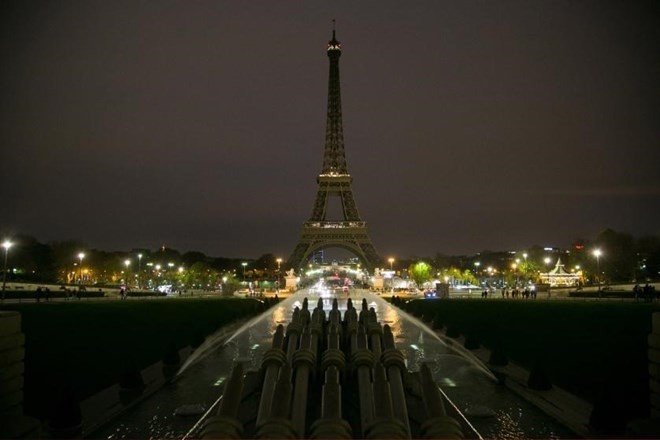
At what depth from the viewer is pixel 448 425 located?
6641 mm

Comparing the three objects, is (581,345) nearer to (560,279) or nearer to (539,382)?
(539,382)

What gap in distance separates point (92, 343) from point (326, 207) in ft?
322

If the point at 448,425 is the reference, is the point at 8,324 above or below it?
above

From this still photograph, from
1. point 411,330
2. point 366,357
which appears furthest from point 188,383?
point 411,330

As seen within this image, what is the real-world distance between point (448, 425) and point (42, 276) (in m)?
106

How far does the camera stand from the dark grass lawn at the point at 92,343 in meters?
13.6

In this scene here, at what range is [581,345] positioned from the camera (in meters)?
19.9

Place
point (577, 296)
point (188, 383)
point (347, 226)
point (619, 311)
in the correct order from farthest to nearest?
point (347, 226) → point (577, 296) → point (619, 311) → point (188, 383)

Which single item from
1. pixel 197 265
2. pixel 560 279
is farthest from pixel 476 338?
pixel 197 265

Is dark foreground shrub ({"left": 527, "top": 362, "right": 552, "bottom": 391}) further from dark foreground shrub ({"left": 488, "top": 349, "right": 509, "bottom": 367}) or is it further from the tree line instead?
the tree line

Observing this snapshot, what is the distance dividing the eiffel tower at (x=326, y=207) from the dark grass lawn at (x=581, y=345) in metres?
74.9

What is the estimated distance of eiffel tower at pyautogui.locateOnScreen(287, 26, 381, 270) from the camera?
365ft

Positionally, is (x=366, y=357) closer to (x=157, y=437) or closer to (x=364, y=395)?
(x=364, y=395)

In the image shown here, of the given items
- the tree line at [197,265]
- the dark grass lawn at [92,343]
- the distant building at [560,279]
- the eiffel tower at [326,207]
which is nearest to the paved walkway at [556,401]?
the dark grass lawn at [92,343]
